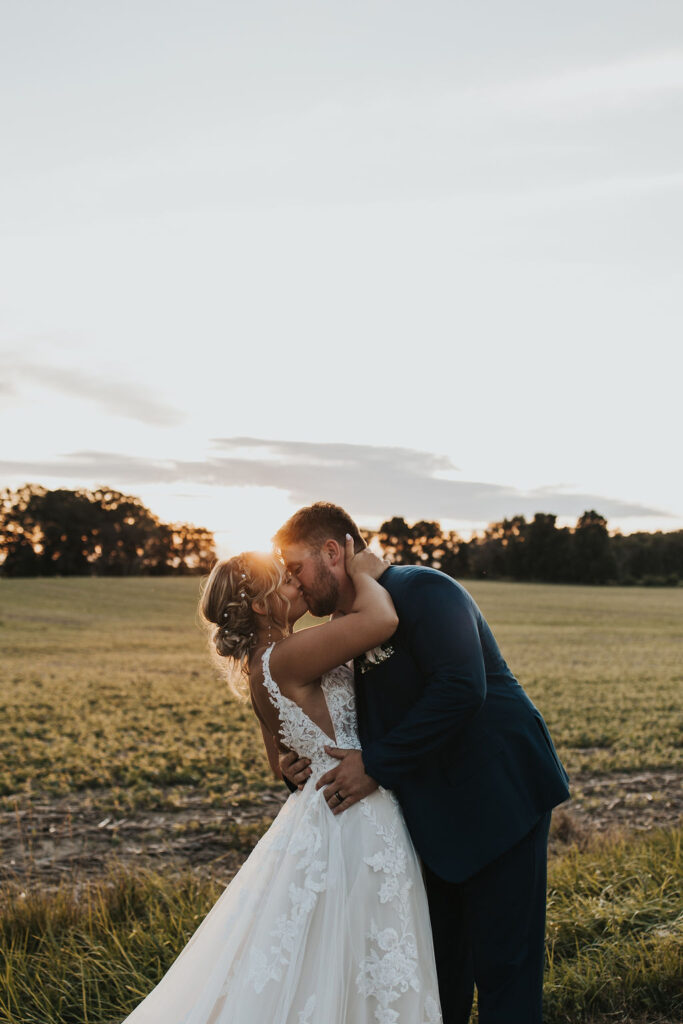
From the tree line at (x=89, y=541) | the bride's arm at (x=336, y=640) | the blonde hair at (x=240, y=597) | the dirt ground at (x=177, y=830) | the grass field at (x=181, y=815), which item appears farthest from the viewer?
the tree line at (x=89, y=541)

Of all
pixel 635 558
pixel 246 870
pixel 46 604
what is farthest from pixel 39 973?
pixel 635 558

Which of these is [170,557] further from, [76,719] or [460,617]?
[460,617]

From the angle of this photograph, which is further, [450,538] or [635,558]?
[635,558]

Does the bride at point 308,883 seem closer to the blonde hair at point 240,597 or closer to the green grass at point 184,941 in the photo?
the blonde hair at point 240,597

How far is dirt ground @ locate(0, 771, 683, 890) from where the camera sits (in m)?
7.55

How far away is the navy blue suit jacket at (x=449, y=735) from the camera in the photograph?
329 centimetres

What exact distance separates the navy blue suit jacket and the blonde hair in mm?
447

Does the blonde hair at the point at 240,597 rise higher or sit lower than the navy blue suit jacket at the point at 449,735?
higher

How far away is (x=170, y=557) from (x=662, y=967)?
72.5 metres

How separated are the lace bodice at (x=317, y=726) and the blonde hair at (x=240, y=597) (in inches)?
5.7

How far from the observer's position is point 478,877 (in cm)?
349

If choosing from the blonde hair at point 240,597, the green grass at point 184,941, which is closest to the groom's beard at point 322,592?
the blonde hair at point 240,597

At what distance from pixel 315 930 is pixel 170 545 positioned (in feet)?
241

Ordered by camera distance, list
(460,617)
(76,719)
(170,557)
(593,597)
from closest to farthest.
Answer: (460,617)
(76,719)
(593,597)
(170,557)
